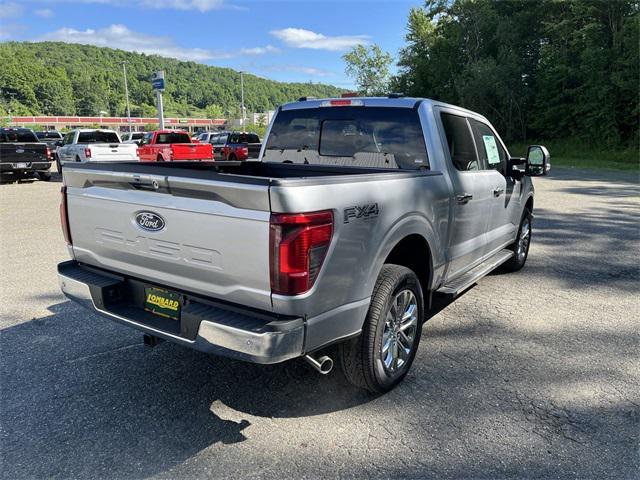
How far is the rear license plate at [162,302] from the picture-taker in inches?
108

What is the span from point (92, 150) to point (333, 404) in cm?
1600

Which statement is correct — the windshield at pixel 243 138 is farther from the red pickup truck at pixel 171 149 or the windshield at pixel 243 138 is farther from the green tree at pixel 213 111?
the green tree at pixel 213 111

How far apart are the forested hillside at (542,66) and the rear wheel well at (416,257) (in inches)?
1134

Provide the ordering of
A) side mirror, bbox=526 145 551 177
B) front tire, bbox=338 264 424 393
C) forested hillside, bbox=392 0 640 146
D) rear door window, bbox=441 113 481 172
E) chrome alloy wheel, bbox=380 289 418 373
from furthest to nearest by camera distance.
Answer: forested hillside, bbox=392 0 640 146 → side mirror, bbox=526 145 551 177 → rear door window, bbox=441 113 481 172 → chrome alloy wheel, bbox=380 289 418 373 → front tire, bbox=338 264 424 393

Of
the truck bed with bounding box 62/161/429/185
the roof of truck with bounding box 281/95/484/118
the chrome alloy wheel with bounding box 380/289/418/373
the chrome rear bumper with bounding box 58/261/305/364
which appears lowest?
the chrome alloy wheel with bounding box 380/289/418/373

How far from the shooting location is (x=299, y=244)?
231 cm

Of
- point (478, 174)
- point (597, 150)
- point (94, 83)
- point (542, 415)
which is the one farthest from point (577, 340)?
point (94, 83)

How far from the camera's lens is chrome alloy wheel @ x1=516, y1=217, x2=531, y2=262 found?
19.7ft

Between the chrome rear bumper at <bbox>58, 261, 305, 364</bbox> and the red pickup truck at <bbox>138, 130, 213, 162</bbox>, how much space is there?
16.1m

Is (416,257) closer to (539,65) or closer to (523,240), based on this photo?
(523,240)

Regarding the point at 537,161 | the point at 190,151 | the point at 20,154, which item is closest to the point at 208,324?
the point at 537,161

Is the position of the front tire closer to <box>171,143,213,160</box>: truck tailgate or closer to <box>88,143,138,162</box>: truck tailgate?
<box>88,143,138,162</box>: truck tailgate

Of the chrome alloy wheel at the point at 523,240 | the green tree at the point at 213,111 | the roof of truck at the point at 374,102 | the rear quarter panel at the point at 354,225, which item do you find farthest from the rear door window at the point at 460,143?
the green tree at the point at 213,111

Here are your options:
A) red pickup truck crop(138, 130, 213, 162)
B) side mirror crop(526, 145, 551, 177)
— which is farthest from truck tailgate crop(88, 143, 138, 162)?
side mirror crop(526, 145, 551, 177)
